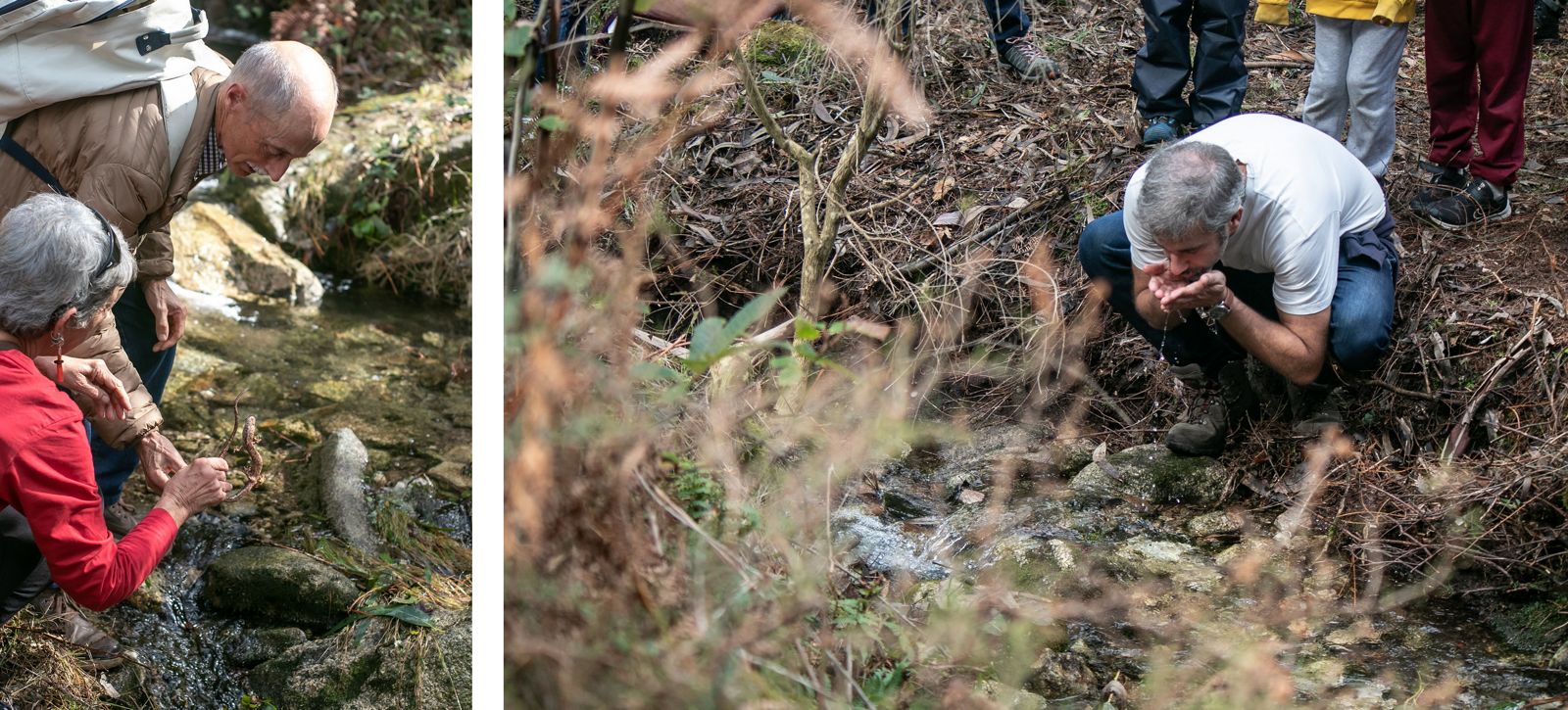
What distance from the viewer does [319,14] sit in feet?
19.3

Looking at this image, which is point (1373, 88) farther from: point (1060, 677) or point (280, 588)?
point (280, 588)

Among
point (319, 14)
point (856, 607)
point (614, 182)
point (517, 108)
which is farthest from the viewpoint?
point (319, 14)

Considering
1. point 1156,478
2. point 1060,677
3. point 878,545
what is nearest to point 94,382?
point 878,545

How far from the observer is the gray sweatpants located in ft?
10.7

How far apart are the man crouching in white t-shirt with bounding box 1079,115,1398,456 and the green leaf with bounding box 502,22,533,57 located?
1.60 m

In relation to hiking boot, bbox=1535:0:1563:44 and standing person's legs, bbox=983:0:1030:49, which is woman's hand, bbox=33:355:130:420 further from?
hiking boot, bbox=1535:0:1563:44

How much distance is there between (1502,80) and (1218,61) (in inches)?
28.0

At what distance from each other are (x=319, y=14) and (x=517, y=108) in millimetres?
5090

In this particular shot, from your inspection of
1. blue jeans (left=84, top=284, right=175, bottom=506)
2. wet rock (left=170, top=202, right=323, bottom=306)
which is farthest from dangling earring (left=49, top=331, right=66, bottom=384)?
wet rock (left=170, top=202, right=323, bottom=306)

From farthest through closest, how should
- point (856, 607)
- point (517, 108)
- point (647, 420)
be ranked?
point (856, 607) → point (647, 420) → point (517, 108)

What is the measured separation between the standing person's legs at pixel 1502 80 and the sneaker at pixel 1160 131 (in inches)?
31.0

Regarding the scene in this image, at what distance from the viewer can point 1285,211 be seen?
271 centimetres

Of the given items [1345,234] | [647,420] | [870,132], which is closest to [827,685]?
[647,420]

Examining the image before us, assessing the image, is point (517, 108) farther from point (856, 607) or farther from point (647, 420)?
point (856, 607)
